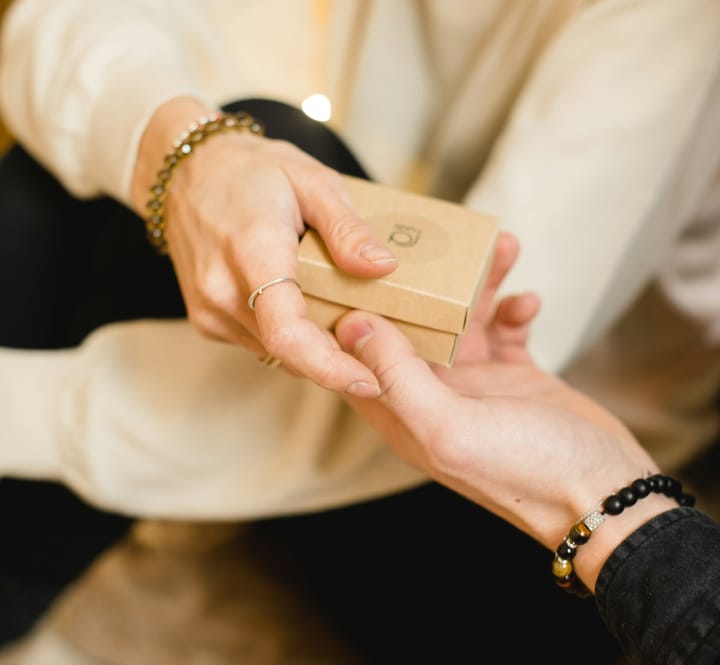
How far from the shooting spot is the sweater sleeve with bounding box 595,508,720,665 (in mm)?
414

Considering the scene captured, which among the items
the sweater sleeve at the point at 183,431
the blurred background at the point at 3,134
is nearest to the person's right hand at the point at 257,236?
the sweater sleeve at the point at 183,431

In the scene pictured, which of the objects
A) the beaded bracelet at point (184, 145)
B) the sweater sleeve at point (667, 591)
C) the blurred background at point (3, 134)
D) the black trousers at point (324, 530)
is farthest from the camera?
the blurred background at point (3, 134)

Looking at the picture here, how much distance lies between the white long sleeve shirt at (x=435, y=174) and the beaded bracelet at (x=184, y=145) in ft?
0.18

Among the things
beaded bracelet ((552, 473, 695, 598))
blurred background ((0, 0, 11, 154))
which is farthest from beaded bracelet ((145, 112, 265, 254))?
blurred background ((0, 0, 11, 154))

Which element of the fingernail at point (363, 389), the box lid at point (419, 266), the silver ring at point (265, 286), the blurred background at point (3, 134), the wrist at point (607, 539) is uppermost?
the box lid at point (419, 266)

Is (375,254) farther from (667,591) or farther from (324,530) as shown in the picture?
(324,530)

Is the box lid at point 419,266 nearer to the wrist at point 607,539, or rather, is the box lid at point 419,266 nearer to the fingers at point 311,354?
the fingers at point 311,354

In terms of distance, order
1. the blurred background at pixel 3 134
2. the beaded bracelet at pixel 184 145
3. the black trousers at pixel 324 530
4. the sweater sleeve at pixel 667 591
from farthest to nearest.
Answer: the blurred background at pixel 3 134 < the black trousers at pixel 324 530 < the beaded bracelet at pixel 184 145 < the sweater sleeve at pixel 667 591

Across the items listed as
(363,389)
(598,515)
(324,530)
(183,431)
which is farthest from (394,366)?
(324,530)

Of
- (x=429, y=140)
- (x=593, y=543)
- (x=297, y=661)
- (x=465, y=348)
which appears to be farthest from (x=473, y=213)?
(x=297, y=661)

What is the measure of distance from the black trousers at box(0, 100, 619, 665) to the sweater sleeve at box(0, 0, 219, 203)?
0.06m

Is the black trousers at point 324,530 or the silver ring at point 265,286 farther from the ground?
the silver ring at point 265,286

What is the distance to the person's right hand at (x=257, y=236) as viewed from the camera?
42cm

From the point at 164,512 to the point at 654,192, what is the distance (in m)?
0.51
